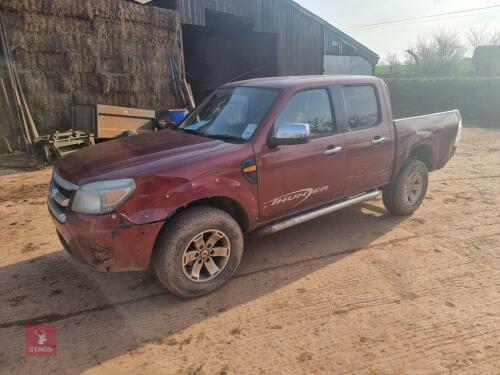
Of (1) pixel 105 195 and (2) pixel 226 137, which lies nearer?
(1) pixel 105 195

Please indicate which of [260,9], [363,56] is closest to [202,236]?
[260,9]

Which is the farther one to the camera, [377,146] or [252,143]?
[377,146]

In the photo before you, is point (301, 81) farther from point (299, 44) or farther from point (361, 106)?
point (299, 44)

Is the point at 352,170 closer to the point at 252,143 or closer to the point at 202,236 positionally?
the point at 252,143

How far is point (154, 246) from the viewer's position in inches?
123

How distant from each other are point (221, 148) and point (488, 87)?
2046 centimetres

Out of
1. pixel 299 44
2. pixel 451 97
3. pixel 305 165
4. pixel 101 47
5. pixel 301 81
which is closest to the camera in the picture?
pixel 305 165

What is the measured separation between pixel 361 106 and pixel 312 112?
834mm

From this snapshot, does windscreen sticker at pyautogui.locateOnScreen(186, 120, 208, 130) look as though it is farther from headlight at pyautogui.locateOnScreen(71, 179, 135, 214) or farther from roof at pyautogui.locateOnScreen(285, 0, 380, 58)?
roof at pyautogui.locateOnScreen(285, 0, 380, 58)

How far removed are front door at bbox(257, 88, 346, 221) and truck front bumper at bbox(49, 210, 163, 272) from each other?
3.81 feet

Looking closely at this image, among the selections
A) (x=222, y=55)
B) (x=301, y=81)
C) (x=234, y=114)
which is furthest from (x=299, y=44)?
(x=234, y=114)

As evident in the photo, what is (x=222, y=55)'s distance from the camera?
1942 centimetres

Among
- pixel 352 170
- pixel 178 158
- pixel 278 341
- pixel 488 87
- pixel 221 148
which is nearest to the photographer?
pixel 278 341

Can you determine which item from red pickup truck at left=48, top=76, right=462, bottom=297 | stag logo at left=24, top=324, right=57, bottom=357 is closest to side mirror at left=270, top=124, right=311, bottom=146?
red pickup truck at left=48, top=76, right=462, bottom=297
